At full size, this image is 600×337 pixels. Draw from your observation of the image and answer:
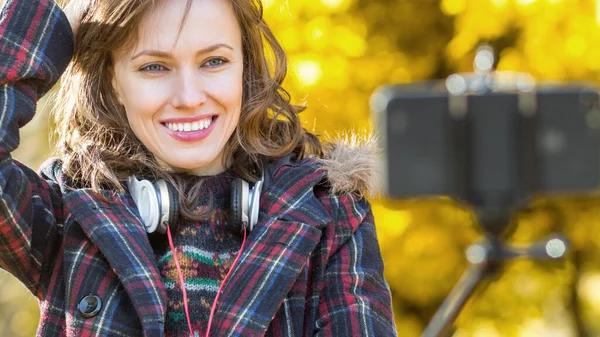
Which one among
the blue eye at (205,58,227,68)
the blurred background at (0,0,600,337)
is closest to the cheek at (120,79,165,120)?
the blue eye at (205,58,227,68)

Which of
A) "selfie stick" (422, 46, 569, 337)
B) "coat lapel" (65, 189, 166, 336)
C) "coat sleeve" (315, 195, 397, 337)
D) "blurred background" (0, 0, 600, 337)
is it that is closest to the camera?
"selfie stick" (422, 46, 569, 337)

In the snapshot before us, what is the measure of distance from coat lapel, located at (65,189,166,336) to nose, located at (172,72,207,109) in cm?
24

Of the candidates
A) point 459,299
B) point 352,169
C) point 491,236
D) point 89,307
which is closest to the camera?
point 491,236

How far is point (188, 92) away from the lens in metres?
2.58

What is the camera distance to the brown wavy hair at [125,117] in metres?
2.64

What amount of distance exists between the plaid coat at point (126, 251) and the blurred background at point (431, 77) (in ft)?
3.44

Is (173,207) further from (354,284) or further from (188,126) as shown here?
(354,284)

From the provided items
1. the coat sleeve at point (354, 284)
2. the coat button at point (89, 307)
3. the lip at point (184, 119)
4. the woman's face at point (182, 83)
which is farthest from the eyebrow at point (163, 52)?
the coat button at point (89, 307)

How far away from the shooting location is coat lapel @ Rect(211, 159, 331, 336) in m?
2.50

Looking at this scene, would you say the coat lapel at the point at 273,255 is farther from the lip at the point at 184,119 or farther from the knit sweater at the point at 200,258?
the lip at the point at 184,119

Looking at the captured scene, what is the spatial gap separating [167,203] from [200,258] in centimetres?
14

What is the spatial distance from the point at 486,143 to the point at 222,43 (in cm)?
99

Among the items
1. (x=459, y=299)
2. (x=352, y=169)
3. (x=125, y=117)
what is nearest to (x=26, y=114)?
(x=125, y=117)

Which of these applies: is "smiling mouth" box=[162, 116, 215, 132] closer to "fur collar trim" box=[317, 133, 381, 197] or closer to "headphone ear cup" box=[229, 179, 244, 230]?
"headphone ear cup" box=[229, 179, 244, 230]
